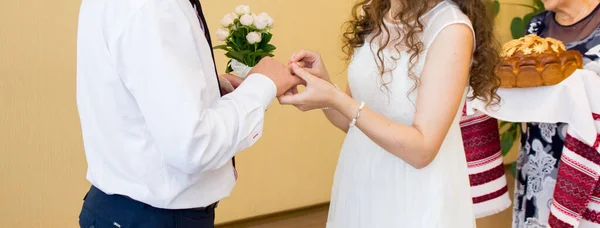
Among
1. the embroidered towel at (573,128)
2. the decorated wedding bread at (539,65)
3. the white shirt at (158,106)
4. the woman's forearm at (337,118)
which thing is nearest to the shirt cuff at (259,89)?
the white shirt at (158,106)

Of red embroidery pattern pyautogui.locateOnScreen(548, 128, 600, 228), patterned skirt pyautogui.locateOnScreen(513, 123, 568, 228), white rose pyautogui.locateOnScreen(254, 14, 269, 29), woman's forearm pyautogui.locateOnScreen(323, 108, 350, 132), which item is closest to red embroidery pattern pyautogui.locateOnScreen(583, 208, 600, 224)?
red embroidery pattern pyautogui.locateOnScreen(548, 128, 600, 228)

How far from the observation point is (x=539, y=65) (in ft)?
7.43

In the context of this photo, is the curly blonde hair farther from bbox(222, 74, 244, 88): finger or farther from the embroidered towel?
the embroidered towel

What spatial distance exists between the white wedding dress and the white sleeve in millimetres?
579

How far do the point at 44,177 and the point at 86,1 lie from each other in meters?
2.08

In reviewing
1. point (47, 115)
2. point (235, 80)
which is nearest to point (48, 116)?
point (47, 115)

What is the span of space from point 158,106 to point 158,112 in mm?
12

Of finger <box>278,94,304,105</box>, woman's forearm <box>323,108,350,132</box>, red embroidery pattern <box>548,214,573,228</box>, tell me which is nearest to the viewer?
finger <box>278,94,304,105</box>

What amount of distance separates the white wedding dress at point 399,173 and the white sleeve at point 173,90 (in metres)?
0.58

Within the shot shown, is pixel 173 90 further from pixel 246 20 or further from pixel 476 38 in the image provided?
pixel 476 38

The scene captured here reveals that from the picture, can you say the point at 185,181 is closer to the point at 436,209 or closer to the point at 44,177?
the point at 436,209

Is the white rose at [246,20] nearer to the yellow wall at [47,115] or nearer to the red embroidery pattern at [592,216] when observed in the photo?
the red embroidery pattern at [592,216]

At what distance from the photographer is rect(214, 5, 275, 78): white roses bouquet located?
60.5 inches

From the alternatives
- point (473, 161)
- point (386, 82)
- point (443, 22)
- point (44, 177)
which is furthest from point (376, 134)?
point (44, 177)
